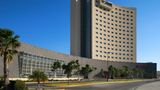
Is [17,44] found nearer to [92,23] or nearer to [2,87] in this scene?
[2,87]

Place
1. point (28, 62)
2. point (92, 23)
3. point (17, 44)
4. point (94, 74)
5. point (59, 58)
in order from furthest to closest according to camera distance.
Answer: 1. point (92, 23)
2. point (94, 74)
3. point (59, 58)
4. point (28, 62)
5. point (17, 44)

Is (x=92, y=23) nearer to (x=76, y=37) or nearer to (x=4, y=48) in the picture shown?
(x=76, y=37)

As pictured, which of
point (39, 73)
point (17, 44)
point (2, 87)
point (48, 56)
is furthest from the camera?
point (48, 56)

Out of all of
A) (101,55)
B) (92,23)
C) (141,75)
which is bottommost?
(141,75)

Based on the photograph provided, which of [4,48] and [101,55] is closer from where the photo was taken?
[4,48]

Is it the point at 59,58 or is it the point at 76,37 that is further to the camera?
the point at 76,37

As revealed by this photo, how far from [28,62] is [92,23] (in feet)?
329

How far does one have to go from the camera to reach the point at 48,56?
11300 centimetres

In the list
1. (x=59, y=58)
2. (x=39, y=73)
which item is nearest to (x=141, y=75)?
(x=59, y=58)

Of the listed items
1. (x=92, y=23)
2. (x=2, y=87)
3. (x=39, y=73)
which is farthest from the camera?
(x=92, y=23)

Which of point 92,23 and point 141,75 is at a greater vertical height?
point 92,23

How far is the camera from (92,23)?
629 ft

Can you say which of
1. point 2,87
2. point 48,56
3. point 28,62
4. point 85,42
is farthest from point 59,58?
point 2,87

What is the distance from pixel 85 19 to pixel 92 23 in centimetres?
678
